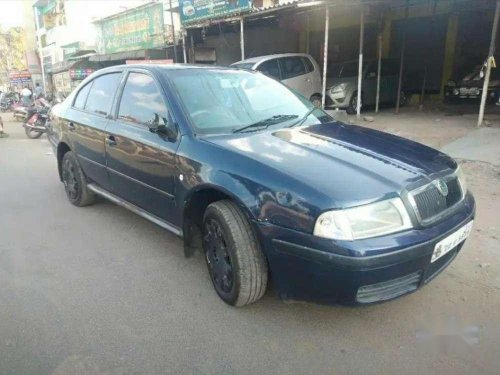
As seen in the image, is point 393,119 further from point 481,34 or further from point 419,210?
point 419,210

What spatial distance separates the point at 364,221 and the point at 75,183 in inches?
152

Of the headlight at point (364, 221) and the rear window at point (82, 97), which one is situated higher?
the rear window at point (82, 97)

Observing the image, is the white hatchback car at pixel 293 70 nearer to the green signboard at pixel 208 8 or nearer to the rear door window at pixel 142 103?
the green signboard at pixel 208 8

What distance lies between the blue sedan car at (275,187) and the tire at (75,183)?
889 mm

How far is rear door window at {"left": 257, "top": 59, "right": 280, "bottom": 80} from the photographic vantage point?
1041 cm

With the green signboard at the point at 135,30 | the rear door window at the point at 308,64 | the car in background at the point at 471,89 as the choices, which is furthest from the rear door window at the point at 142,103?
the green signboard at the point at 135,30

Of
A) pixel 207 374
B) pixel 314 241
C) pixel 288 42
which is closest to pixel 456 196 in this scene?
pixel 314 241

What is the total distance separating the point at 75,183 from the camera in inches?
193

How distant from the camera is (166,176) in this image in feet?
10.3

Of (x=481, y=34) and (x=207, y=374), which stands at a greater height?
(x=481, y=34)

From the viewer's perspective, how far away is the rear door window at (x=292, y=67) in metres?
10.9

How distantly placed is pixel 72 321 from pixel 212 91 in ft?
6.63

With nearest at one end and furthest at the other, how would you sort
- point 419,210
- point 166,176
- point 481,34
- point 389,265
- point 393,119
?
point 389,265, point 419,210, point 166,176, point 393,119, point 481,34

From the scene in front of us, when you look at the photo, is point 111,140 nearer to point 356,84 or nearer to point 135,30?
point 356,84
